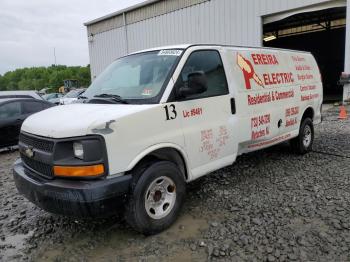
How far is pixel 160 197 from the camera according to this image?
3613 mm

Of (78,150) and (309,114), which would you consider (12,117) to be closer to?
(78,150)

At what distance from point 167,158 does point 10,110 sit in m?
6.71

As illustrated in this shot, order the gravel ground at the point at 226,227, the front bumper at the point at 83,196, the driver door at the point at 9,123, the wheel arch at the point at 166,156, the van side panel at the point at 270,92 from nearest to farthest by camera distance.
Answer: the front bumper at the point at 83,196, the gravel ground at the point at 226,227, the wheel arch at the point at 166,156, the van side panel at the point at 270,92, the driver door at the point at 9,123

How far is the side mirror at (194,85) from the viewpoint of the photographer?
362cm

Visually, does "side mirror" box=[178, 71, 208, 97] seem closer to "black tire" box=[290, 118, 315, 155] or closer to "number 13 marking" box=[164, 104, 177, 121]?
"number 13 marking" box=[164, 104, 177, 121]

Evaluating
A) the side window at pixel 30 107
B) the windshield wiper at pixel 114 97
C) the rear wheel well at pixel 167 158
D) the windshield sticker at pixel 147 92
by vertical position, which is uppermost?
the windshield sticker at pixel 147 92

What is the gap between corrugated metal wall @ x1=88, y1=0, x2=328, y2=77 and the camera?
48.1ft

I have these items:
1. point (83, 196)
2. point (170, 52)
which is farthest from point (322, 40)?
point (83, 196)

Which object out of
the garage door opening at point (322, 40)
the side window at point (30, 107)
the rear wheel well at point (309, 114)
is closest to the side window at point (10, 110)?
the side window at point (30, 107)

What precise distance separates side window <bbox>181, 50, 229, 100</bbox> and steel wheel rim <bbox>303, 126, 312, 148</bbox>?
2905 mm

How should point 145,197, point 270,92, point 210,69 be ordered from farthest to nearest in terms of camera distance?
point 270,92 → point 210,69 → point 145,197

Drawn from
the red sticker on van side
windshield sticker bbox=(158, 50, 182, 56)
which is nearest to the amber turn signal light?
windshield sticker bbox=(158, 50, 182, 56)

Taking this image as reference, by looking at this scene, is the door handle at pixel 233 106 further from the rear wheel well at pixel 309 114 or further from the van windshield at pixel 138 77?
the rear wheel well at pixel 309 114

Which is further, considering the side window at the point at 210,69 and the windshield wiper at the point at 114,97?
the side window at the point at 210,69
